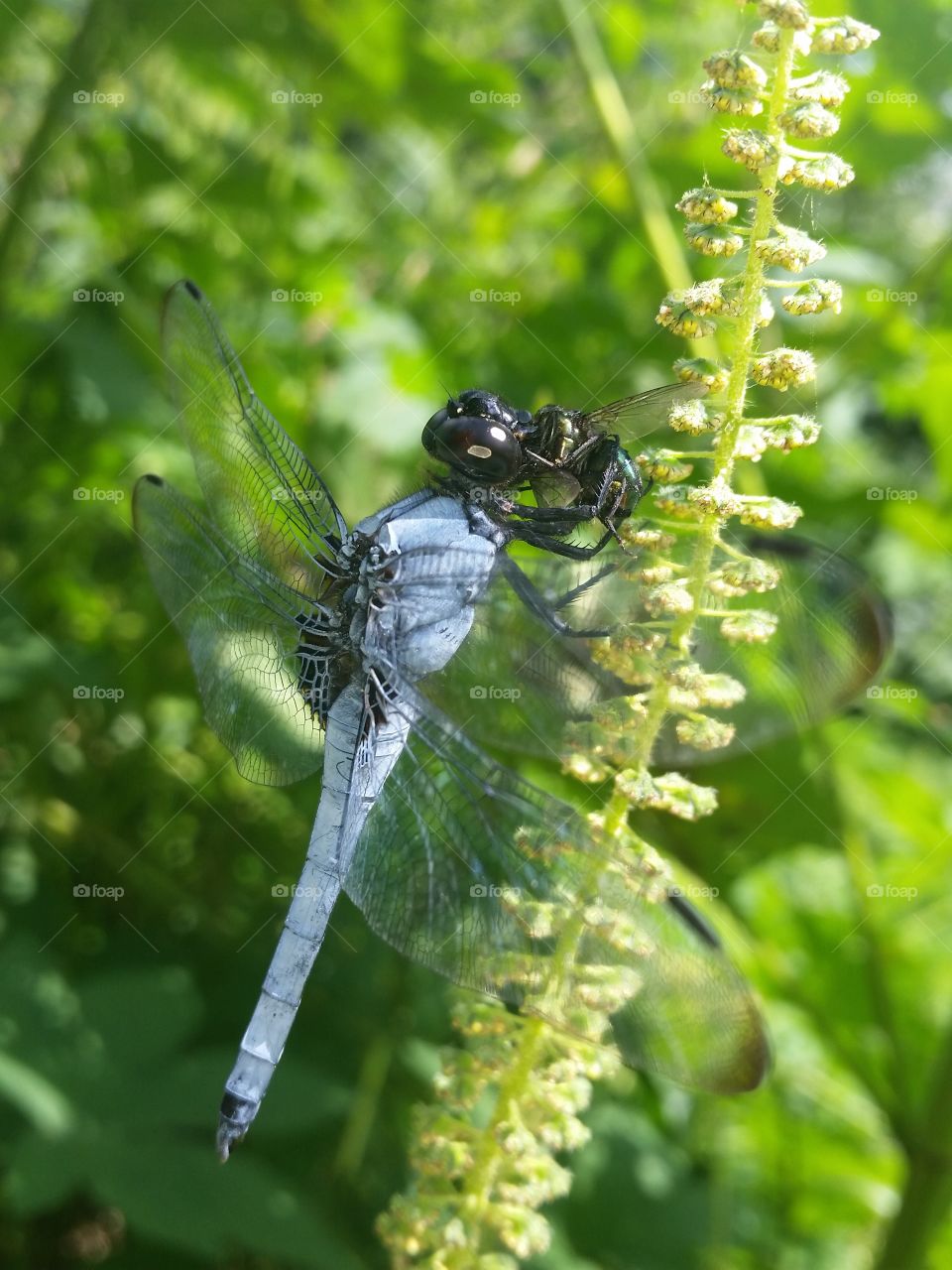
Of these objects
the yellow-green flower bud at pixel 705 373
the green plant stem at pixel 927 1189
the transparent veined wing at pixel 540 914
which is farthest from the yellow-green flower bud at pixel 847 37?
the green plant stem at pixel 927 1189

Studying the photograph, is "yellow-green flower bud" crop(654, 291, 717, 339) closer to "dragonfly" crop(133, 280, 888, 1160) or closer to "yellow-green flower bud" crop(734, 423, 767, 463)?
"yellow-green flower bud" crop(734, 423, 767, 463)

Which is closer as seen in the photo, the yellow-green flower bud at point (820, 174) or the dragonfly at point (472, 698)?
the yellow-green flower bud at point (820, 174)

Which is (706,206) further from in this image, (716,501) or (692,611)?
(692,611)

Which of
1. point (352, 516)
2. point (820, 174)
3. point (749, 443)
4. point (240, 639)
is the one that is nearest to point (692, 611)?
point (749, 443)

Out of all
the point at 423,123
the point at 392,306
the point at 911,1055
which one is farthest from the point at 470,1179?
the point at 423,123

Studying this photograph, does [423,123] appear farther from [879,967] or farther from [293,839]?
[879,967]

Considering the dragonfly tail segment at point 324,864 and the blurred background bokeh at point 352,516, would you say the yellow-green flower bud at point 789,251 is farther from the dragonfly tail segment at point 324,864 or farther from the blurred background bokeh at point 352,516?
the blurred background bokeh at point 352,516

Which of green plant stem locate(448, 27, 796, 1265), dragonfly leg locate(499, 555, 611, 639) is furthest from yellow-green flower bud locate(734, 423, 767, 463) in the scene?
dragonfly leg locate(499, 555, 611, 639)

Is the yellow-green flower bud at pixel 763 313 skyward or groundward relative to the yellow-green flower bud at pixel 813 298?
groundward
